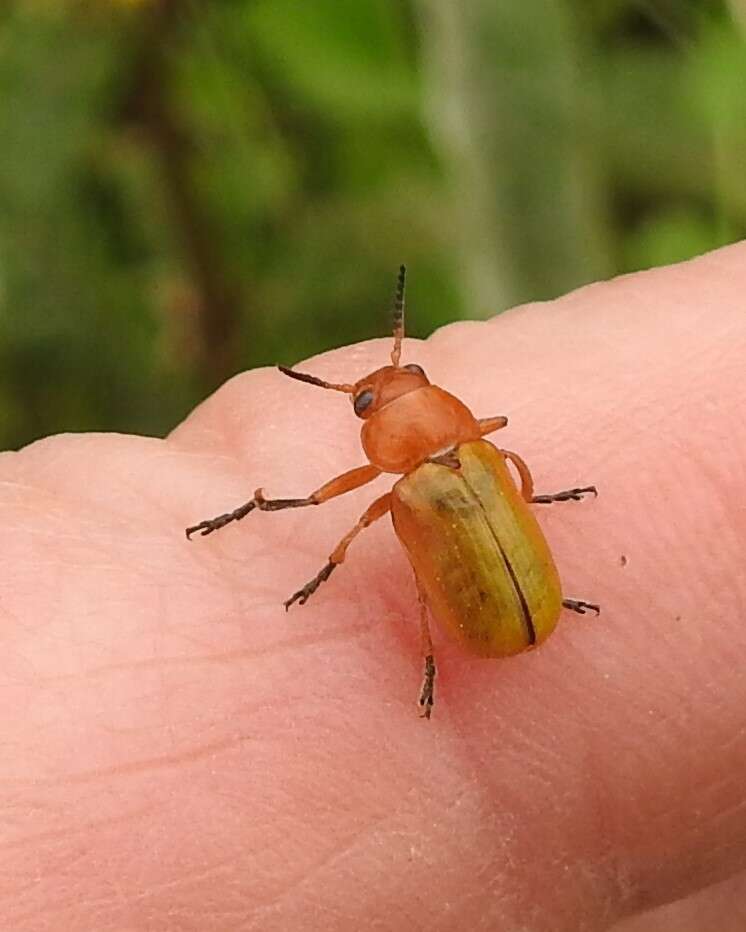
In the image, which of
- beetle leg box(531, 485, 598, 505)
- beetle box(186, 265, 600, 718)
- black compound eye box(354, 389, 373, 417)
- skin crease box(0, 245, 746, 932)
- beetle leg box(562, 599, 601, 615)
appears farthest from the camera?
black compound eye box(354, 389, 373, 417)

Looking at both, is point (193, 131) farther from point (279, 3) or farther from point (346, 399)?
point (346, 399)

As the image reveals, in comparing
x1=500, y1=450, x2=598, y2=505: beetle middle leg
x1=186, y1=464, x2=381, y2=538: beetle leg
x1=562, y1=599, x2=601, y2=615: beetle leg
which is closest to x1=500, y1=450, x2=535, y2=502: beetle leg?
x1=500, y1=450, x2=598, y2=505: beetle middle leg

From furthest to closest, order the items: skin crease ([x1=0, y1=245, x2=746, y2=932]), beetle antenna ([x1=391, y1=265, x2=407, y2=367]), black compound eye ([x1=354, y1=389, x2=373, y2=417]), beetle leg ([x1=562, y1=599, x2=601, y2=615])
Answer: beetle antenna ([x1=391, y1=265, x2=407, y2=367]) → black compound eye ([x1=354, y1=389, x2=373, y2=417]) → beetle leg ([x1=562, y1=599, x2=601, y2=615]) → skin crease ([x1=0, y1=245, x2=746, y2=932])

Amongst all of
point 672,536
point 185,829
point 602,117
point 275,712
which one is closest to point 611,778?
point 672,536

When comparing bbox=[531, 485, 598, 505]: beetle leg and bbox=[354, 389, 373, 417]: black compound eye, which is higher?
bbox=[354, 389, 373, 417]: black compound eye

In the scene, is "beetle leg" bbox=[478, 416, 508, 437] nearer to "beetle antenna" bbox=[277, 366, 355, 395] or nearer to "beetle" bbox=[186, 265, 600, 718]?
"beetle" bbox=[186, 265, 600, 718]

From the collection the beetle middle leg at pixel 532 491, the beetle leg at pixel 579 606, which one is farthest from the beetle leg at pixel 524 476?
the beetle leg at pixel 579 606

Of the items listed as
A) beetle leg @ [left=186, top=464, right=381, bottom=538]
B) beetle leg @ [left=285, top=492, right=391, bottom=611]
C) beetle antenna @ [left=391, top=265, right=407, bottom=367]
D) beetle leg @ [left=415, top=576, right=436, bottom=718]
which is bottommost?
beetle leg @ [left=415, top=576, right=436, bottom=718]

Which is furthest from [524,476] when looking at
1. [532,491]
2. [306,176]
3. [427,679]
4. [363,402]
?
[306,176]
